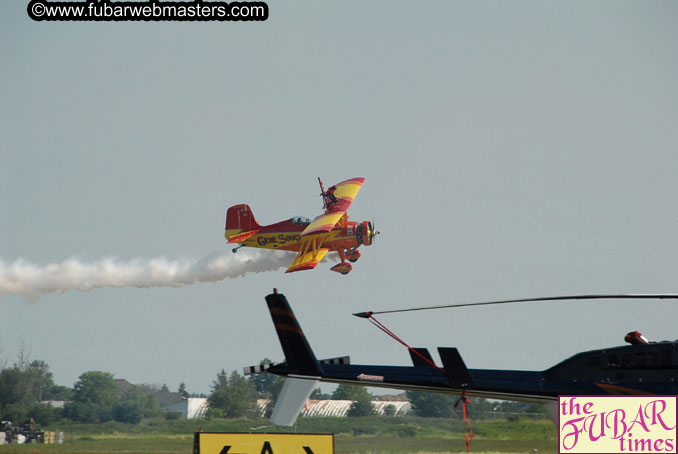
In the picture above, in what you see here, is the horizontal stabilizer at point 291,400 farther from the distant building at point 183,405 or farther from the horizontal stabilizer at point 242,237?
the horizontal stabilizer at point 242,237

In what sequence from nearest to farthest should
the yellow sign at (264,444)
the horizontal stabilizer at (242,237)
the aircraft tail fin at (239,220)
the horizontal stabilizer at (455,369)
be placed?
1. the yellow sign at (264,444)
2. the horizontal stabilizer at (455,369)
3. the horizontal stabilizer at (242,237)
4. the aircraft tail fin at (239,220)

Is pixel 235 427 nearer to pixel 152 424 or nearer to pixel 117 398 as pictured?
pixel 152 424

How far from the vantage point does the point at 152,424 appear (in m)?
61.6

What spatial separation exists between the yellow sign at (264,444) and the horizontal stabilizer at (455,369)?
6.70 meters

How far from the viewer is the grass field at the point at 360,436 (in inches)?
1779

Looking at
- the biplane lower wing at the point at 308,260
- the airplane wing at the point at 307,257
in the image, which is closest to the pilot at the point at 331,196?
the airplane wing at the point at 307,257

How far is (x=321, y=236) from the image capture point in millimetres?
63531

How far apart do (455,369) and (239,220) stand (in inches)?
1922

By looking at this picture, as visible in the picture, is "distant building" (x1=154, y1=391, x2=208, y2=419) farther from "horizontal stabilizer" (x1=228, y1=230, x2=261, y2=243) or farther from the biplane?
the biplane

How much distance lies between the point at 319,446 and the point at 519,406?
140 ft

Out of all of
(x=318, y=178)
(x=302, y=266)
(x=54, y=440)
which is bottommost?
(x=54, y=440)

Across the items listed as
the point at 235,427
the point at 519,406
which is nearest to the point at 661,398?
the point at 519,406

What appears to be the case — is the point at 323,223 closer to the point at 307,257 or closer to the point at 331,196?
the point at 307,257

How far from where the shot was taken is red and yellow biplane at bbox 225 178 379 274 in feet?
206
